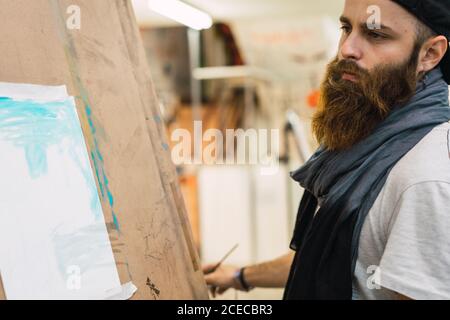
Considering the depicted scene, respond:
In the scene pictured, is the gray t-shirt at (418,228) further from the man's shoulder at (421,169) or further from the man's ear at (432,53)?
the man's ear at (432,53)

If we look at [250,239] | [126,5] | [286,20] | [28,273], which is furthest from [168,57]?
[28,273]

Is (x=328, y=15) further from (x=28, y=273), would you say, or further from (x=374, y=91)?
(x=28, y=273)

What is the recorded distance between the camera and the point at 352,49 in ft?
3.56

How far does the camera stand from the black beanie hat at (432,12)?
1043 millimetres

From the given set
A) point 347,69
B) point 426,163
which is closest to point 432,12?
point 347,69

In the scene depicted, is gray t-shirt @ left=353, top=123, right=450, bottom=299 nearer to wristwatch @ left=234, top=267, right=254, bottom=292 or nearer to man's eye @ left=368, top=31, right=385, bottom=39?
man's eye @ left=368, top=31, right=385, bottom=39

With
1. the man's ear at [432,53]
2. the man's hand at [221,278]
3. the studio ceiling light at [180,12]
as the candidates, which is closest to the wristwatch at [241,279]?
the man's hand at [221,278]

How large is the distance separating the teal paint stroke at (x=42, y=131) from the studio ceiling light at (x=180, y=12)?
230 cm

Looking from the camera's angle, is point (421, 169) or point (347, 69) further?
point (347, 69)

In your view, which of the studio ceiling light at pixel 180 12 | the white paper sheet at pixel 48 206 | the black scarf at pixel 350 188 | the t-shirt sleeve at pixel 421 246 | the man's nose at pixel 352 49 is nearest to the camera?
the white paper sheet at pixel 48 206

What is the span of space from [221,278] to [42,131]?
2.41 ft

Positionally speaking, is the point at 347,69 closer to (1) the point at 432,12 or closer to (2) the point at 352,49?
(2) the point at 352,49

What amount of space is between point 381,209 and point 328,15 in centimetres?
440

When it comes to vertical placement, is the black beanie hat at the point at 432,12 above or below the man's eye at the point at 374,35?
above
